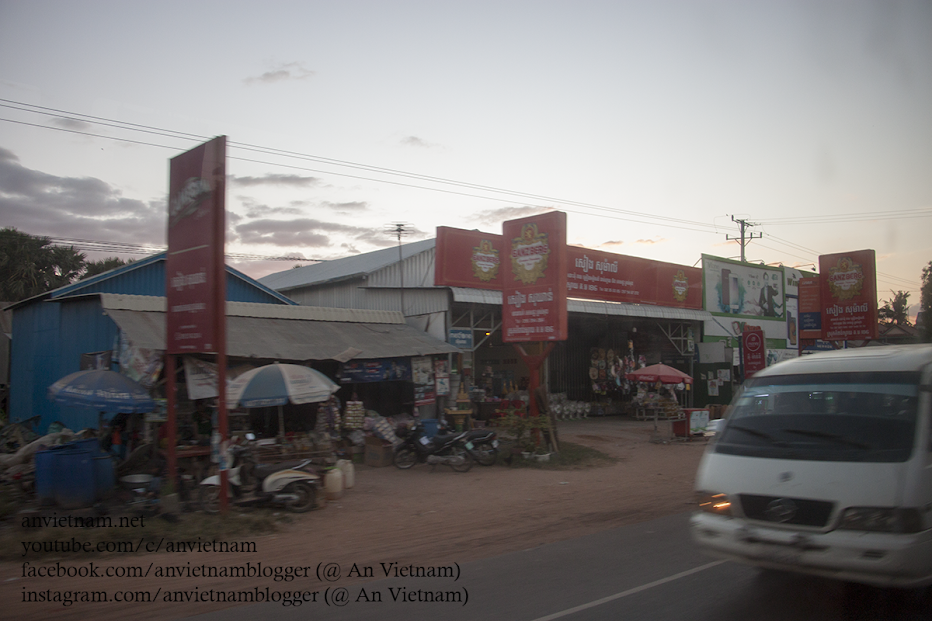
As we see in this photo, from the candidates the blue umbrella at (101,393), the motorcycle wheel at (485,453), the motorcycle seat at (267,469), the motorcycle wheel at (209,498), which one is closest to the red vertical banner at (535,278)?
the motorcycle wheel at (485,453)

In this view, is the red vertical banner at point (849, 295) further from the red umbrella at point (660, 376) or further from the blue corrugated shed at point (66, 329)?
the blue corrugated shed at point (66, 329)

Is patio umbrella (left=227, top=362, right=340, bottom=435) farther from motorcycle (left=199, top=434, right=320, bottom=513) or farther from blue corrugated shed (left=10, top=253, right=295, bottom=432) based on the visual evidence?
blue corrugated shed (left=10, top=253, right=295, bottom=432)

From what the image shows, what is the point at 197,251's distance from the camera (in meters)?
9.47

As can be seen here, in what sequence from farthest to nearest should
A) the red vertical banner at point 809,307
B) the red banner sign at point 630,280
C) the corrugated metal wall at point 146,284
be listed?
the red vertical banner at point 809,307 < the red banner sign at point 630,280 < the corrugated metal wall at point 146,284

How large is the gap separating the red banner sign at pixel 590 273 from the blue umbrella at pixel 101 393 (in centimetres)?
883

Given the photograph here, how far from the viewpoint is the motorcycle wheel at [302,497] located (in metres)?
9.74

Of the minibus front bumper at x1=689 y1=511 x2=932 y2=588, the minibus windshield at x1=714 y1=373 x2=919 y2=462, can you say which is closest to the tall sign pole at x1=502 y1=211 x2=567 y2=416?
the minibus windshield at x1=714 y1=373 x2=919 y2=462

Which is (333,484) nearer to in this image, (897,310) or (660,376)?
(660,376)

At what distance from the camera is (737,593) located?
5.41m

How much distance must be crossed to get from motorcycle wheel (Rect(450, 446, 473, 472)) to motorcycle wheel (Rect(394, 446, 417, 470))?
1.05 meters

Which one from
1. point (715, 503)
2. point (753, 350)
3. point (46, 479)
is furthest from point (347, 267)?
point (715, 503)

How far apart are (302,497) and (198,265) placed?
157 inches

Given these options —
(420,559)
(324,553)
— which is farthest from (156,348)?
(420,559)

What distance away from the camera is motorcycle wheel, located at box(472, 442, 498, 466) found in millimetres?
14547
